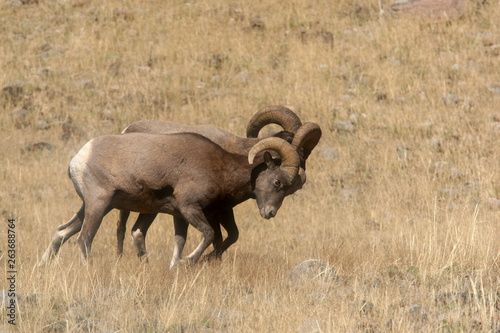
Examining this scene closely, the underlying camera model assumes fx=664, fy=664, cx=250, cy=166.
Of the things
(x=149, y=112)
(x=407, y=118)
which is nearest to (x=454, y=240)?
(x=407, y=118)

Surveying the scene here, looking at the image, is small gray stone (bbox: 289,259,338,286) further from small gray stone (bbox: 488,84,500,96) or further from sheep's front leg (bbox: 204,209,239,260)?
small gray stone (bbox: 488,84,500,96)

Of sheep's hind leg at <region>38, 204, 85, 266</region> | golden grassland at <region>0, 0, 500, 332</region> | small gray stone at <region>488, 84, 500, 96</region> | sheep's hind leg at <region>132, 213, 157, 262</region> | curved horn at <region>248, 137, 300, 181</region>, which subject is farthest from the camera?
small gray stone at <region>488, 84, 500, 96</region>

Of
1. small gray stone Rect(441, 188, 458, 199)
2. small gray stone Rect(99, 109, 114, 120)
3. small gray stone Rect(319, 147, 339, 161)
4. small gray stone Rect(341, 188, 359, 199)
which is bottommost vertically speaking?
small gray stone Rect(341, 188, 359, 199)

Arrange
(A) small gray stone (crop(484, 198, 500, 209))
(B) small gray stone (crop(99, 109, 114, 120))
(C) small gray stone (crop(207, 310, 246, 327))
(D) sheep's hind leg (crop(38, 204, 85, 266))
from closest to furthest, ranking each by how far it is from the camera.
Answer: (C) small gray stone (crop(207, 310, 246, 327)) → (D) sheep's hind leg (crop(38, 204, 85, 266)) → (A) small gray stone (crop(484, 198, 500, 209)) → (B) small gray stone (crop(99, 109, 114, 120))

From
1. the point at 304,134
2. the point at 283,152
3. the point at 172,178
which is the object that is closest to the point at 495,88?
the point at 304,134

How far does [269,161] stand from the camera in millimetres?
7223

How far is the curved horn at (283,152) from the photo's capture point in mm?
7031

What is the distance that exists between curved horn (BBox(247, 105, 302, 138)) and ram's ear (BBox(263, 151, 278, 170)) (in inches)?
26.0

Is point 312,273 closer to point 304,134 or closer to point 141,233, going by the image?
point 304,134

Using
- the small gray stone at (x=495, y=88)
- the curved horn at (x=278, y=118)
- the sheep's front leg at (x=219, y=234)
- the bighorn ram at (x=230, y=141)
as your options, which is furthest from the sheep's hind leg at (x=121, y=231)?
the small gray stone at (x=495, y=88)

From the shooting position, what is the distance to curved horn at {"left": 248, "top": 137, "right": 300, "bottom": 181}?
7.03 m

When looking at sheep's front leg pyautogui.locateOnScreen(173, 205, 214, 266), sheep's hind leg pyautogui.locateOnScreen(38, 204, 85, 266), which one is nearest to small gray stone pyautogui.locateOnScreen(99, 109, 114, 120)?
sheep's hind leg pyautogui.locateOnScreen(38, 204, 85, 266)

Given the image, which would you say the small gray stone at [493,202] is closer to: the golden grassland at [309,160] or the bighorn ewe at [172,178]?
the golden grassland at [309,160]

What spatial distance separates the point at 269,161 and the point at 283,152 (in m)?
0.21
